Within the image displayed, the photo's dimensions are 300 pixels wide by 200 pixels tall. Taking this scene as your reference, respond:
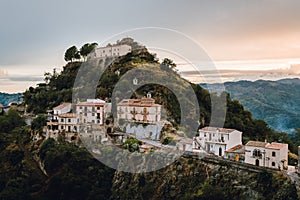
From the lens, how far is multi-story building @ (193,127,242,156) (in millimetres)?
27938

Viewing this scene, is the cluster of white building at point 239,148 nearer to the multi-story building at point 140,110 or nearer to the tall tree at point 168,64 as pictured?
the multi-story building at point 140,110

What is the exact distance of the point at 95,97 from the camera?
41281 mm

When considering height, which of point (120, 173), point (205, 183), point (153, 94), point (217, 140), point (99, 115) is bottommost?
point (120, 173)

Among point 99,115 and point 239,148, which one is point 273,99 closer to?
point 99,115

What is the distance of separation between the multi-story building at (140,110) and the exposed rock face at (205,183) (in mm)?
5981

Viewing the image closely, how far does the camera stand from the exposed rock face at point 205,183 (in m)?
22.9

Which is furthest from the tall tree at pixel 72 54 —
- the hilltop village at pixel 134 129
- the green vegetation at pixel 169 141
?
the green vegetation at pixel 169 141

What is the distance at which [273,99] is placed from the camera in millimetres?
99375

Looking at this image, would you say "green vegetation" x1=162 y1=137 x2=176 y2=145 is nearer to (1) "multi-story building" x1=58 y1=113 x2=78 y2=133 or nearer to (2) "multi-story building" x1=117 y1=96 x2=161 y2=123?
(2) "multi-story building" x1=117 y1=96 x2=161 y2=123

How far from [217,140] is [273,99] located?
7599cm

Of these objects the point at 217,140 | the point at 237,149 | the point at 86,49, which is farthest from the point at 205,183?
the point at 86,49

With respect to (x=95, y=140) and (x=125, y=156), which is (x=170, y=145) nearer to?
(x=125, y=156)

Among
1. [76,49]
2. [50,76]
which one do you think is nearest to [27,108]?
[50,76]

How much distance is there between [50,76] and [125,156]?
27147mm
